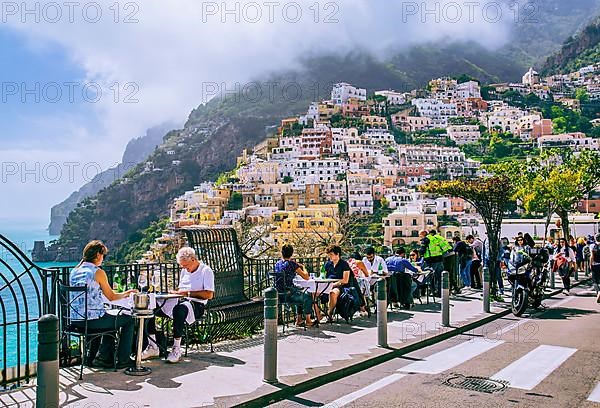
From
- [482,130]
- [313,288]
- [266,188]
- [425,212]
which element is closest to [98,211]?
[266,188]

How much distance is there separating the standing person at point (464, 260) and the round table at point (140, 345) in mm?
12791

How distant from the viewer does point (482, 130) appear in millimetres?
197750

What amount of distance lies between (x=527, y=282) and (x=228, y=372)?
28.3 feet

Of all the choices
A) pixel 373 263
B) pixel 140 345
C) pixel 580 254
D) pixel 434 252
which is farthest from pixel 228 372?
pixel 580 254

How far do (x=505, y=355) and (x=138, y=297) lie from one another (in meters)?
5.47

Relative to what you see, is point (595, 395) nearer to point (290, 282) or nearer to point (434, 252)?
point (290, 282)

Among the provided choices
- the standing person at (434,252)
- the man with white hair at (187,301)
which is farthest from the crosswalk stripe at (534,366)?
the standing person at (434,252)

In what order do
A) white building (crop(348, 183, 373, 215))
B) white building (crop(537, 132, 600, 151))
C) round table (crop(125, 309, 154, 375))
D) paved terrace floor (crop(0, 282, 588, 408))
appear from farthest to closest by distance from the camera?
white building (crop(537, 132, 600, 151))
white building (crop(348, 183, 373, 215))
round table (crop(125, 309, 154, 375))
paved terrace floor (crop(0, 282, 588, 408))

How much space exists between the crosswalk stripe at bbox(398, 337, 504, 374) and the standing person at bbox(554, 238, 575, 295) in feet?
33.7

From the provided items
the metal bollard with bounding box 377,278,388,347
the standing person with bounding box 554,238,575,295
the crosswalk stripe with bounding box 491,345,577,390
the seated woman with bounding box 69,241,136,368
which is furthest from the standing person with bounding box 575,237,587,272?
the seated woman with bounding box 69,241,136,368

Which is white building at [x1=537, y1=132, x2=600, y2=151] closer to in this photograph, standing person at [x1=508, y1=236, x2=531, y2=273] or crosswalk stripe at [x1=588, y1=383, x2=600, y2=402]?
standing person at [x1=508, y1=236, x2=531, y2=273]

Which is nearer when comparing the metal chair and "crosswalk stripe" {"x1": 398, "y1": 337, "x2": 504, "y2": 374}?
the metal chair

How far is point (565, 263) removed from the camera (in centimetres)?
2070

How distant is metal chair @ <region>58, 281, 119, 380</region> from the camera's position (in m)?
7.54
